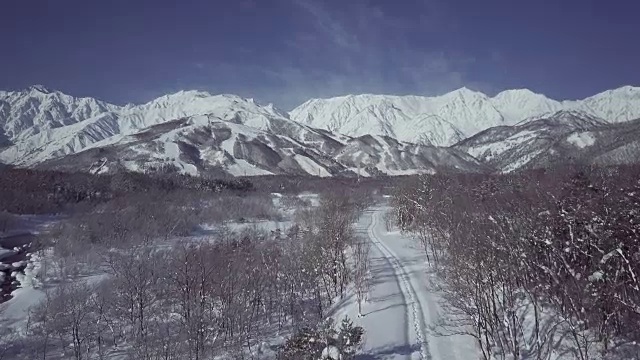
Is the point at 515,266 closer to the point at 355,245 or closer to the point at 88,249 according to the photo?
the point at 355,245

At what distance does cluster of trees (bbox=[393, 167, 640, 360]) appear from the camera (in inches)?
672

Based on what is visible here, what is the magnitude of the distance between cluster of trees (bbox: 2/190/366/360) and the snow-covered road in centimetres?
280

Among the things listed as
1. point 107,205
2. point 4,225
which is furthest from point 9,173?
point 4,225

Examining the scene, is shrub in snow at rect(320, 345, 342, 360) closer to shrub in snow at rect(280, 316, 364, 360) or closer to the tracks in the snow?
shrub in snow at rect(280, 316, 364, 360)

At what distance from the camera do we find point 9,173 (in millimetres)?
96062

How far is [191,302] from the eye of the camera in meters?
30.7

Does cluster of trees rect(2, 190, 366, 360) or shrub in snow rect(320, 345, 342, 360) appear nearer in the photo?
shrub in snow rect(320, 345, 342, 360)

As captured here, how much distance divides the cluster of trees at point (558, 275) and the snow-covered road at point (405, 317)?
45.8 inches

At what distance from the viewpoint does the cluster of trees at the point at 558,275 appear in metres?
17.1

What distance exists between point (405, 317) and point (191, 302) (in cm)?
1367

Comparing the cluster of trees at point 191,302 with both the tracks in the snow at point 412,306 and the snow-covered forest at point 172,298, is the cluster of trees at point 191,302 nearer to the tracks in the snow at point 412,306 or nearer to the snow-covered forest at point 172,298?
the snow-covered forest at point 172,298

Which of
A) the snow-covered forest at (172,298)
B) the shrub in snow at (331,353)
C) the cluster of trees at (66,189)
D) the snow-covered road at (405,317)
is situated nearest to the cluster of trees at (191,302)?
the snow-covered forest at (172,298)

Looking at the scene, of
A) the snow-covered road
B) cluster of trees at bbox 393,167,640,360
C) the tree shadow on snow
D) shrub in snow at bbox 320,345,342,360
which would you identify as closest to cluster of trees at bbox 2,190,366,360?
shrub in snow at bbox 320,345,342,360

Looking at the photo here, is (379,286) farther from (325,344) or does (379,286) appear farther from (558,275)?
(558,275)
